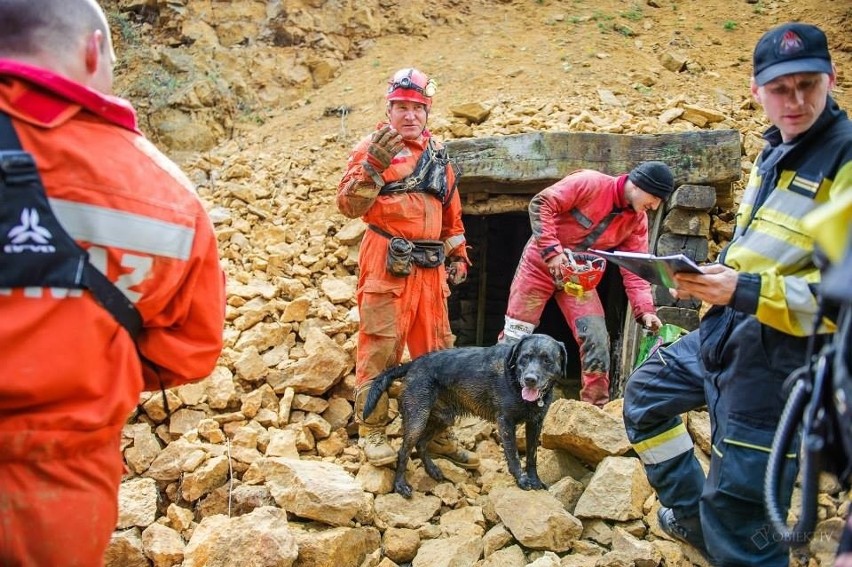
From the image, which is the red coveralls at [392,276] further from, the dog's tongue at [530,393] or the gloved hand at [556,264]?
the dog's tongue at [530,393]

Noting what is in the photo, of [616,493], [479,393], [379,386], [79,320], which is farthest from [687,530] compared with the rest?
[79,320]

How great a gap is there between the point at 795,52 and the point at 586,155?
371 centimetres

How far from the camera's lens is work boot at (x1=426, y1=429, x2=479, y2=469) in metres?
5.23

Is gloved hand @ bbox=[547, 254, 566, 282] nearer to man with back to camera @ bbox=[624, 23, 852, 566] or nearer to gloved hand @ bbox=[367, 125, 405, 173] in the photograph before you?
gloved hand @ bbox=[367, 125, 405, 173]

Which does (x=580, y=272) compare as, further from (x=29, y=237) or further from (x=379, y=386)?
(x=29, y=237)

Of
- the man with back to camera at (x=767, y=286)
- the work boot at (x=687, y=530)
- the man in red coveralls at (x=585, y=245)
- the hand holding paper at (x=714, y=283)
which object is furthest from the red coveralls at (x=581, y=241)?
the hand holding paper at (x=714, y=283)

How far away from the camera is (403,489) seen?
15.6ft

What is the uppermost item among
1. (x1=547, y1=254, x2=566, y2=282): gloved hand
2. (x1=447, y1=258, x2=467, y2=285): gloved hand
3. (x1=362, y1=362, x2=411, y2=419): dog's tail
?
(x1=547, y1=254, x2=566, y2=282): gloved hand

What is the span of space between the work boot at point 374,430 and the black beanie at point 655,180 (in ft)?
7.76

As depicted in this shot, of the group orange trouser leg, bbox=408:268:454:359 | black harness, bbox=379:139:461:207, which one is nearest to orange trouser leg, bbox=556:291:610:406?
orange trouser leg, bbox=408:268:454:359

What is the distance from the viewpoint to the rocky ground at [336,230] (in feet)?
13.5

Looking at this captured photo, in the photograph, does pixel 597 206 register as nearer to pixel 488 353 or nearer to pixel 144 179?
pixel 488 353

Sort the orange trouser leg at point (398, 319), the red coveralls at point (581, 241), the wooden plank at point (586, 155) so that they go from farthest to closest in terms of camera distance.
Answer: the wooden plank at point (586, 155) < the red coveralls at point (581, 241) < the orange trouser leg at point (398, 319)

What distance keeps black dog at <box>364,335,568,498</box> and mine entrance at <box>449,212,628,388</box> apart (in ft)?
13.7
